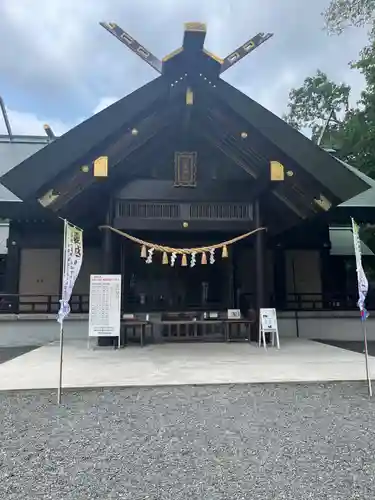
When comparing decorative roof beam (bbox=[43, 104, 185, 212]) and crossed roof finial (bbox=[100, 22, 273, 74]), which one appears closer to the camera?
crossed roof finial (bbox=[100, 22, 273, 74])

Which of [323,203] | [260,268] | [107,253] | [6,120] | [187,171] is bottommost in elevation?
[260,268]

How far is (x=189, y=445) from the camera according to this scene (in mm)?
3123

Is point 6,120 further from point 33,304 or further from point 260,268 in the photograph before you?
point 260,268

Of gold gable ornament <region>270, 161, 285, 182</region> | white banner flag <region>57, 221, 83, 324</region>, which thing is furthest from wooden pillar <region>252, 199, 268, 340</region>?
white banner flag <region>57, 221, 83, 324</region>

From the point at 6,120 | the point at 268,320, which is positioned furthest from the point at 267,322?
the point at 6,120

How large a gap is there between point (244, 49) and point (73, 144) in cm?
352

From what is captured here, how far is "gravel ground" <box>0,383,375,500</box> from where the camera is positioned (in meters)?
2.45

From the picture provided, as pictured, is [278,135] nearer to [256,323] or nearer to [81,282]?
[256,323]

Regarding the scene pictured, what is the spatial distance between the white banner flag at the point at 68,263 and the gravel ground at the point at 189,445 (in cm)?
101

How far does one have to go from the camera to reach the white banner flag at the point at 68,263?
15.4ft

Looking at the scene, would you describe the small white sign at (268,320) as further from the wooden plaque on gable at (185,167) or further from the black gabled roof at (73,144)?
the black gabled roof at (73,144)

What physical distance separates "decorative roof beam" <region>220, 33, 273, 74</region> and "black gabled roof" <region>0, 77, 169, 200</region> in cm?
122

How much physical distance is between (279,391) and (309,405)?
60 cm

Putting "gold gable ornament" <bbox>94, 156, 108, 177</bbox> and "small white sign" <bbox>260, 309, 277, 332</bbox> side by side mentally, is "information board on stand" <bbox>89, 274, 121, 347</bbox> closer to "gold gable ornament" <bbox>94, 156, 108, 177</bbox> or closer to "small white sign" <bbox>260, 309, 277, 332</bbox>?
"gold gable ornament" <bbox>94, 156, 108, 177</bbox>
